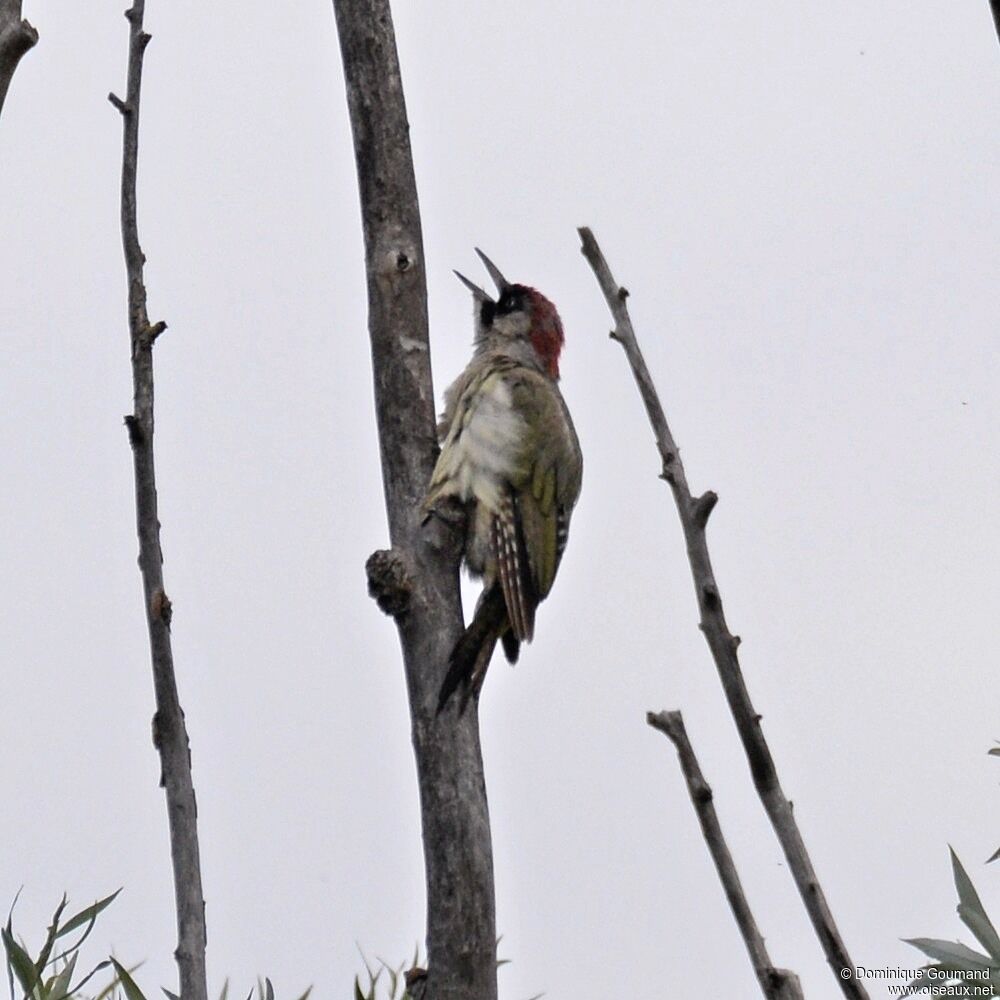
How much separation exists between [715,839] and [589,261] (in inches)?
36.6

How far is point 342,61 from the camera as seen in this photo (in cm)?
383

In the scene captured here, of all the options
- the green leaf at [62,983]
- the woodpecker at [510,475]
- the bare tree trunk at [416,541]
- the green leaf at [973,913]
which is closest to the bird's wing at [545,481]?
the woodpecker at [510,475]

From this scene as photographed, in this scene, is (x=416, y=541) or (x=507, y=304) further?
(x=507, y=304)

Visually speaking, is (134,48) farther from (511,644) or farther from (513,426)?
(513,426)

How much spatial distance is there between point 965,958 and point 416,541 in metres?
1.58

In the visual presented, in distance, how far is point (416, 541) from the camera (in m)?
3.55

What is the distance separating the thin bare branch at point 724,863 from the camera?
79.6 inches

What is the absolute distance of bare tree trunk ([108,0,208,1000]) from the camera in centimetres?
227

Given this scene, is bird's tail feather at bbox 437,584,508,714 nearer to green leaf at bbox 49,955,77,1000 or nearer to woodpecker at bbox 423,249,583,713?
woodpecker at bbox 423,249,583,713

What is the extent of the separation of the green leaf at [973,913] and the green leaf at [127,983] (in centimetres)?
145

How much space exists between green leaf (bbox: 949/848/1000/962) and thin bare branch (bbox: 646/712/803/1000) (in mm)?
426

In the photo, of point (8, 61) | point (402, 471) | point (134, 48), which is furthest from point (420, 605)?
point (8, 61)

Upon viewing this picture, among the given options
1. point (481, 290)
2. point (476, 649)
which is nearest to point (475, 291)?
point (481, 290)

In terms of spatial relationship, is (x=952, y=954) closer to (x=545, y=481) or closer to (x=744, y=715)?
(x=744, y=715)
